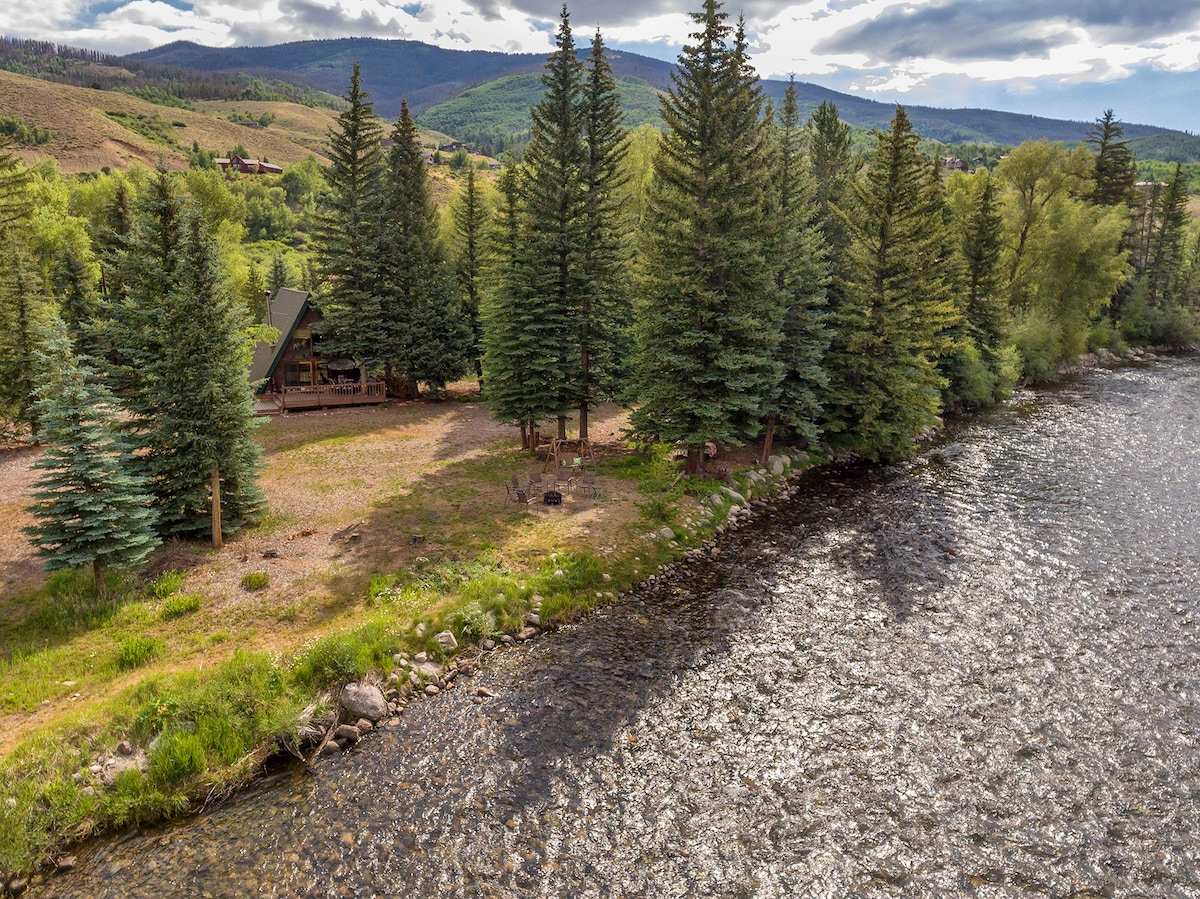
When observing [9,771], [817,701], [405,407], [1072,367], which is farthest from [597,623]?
[1072,367]

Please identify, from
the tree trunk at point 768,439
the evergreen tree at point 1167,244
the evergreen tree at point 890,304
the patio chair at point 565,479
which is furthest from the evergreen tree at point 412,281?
the evergreen tree at point 1167,244

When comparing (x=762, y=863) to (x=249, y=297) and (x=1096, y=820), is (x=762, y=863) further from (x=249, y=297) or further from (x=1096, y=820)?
(x=249, y=297)

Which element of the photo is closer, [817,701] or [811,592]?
[817,701]

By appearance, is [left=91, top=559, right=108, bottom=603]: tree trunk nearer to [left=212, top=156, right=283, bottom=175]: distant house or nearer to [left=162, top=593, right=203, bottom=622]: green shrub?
[left=162, top=593, right=203, bottom=622]: green shrub

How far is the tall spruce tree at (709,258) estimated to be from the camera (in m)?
23.0

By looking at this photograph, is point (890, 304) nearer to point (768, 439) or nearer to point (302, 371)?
point (768, 439)

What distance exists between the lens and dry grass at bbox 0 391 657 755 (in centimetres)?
1397

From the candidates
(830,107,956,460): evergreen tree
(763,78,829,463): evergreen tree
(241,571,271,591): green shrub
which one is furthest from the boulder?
(830,107,956,460): evergreen tree

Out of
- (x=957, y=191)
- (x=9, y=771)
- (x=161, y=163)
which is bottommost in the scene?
(x=9, y=771)

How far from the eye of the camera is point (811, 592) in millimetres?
18406

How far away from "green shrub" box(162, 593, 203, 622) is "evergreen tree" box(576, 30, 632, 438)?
1714 cm

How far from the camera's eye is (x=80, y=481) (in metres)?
15.2

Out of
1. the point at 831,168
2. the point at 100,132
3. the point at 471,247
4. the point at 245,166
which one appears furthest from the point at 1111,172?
the point at 100,132

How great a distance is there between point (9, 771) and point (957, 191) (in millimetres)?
62004
